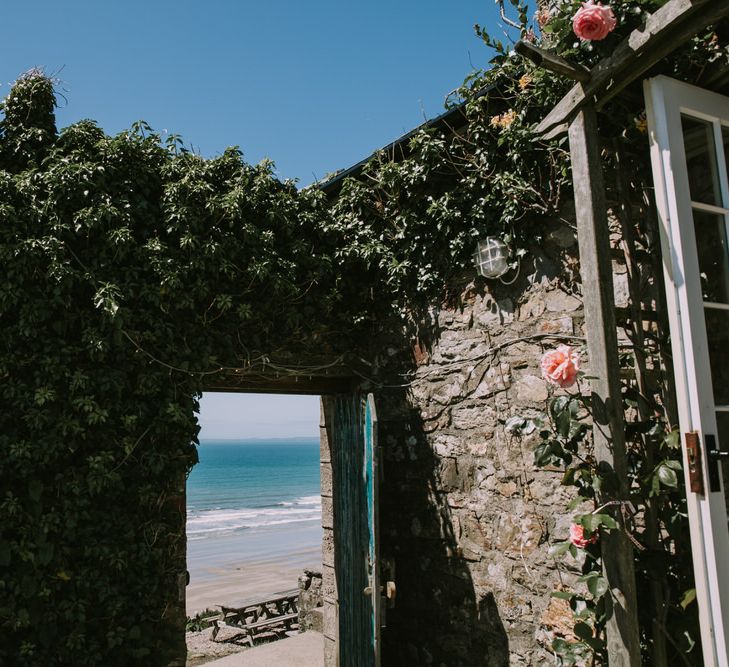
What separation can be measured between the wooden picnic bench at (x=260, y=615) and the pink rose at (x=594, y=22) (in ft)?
24.4

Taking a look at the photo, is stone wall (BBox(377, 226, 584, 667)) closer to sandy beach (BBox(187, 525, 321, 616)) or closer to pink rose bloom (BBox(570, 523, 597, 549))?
pink rose bloom (BBox(570, 523, 597, 549))

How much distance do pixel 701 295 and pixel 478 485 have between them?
202 centimetres

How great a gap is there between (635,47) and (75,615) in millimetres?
3887

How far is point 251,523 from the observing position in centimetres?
3102

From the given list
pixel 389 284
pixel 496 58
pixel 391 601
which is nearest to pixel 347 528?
pixel 391 601

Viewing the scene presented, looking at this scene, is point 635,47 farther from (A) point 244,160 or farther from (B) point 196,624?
(B) point 196,624

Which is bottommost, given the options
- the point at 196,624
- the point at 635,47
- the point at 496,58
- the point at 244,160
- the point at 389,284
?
the point at 196,624

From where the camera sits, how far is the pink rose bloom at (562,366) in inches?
105

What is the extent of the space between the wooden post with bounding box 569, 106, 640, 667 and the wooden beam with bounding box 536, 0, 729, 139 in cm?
7

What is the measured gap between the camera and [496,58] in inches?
150

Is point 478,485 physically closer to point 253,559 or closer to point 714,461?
point 714,461

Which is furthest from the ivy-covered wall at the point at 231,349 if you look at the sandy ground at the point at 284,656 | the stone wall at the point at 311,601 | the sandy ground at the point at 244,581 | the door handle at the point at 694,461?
the sandy ground at the point at 244,581

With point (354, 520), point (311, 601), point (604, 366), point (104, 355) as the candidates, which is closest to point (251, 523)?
point (311, 601)

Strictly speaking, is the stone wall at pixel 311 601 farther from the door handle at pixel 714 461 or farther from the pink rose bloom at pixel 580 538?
the door handle at pixel 714 461
